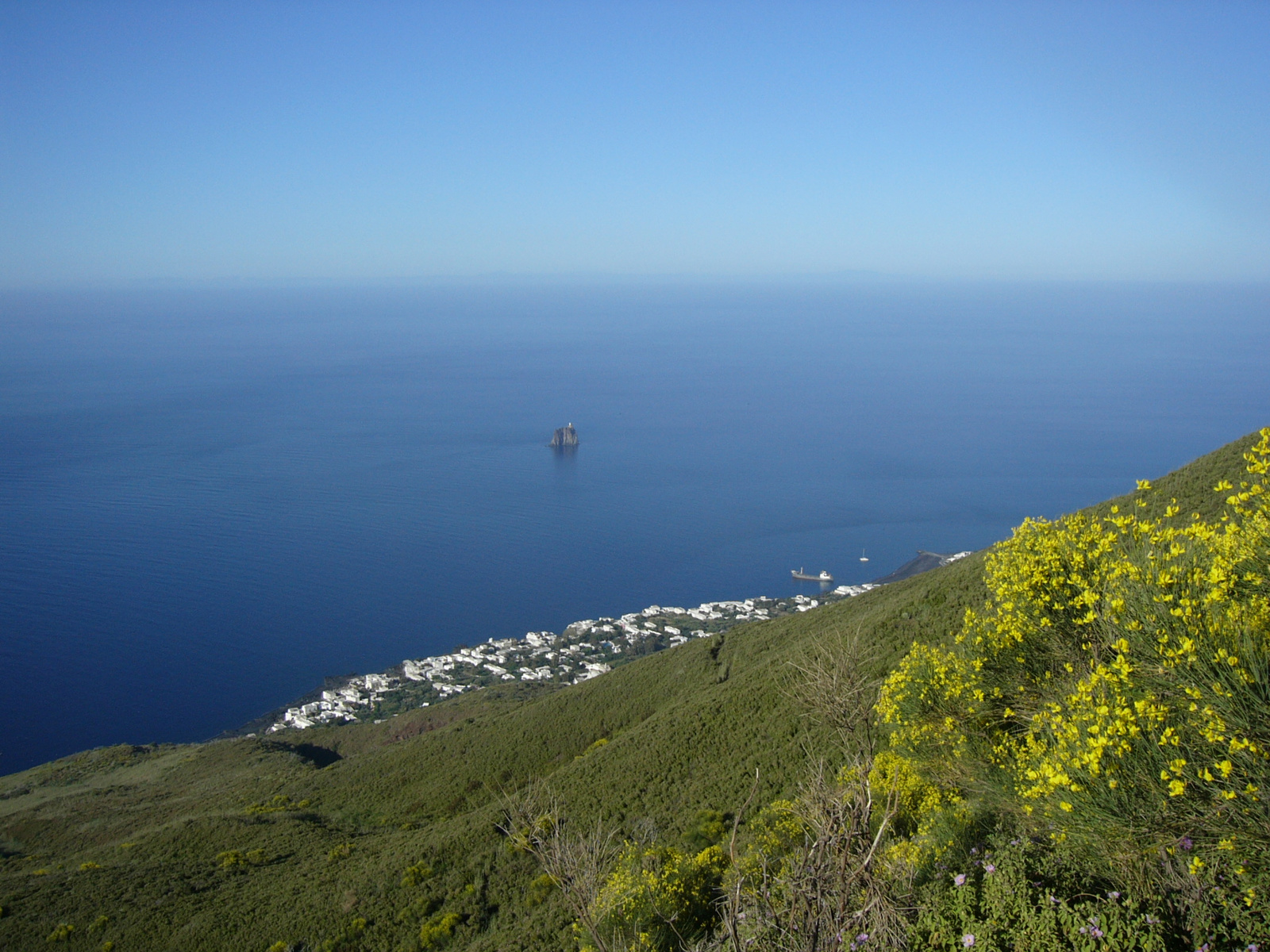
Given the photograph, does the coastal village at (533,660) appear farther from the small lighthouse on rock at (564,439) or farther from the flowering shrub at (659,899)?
the small lighthouse on rock at (564,439)

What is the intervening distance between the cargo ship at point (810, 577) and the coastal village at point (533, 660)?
3.13 metres

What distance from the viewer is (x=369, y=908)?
47.9 ft

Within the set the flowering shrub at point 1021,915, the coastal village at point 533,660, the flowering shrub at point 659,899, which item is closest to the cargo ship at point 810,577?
the coastal village at point 533,660

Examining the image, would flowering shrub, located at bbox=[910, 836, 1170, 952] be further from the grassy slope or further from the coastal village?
the coastal village

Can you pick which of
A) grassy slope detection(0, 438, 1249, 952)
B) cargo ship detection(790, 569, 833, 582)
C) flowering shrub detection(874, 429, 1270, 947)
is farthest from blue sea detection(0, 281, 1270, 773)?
flowering shrub detection(874, 429, 1270, 947)

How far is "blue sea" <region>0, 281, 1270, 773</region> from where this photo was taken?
5088 centimetres

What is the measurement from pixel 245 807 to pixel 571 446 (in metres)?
70.2

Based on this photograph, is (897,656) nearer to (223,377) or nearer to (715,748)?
(715,748)

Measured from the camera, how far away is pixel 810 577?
193ft

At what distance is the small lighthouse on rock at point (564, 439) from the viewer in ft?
302

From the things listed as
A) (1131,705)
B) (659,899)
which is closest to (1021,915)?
(1131,705)

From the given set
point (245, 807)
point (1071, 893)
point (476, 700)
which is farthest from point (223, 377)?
point (1071, 893)

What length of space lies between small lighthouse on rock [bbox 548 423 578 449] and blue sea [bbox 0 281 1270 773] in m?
3.43

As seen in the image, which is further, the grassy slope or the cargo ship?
the cargo ship
